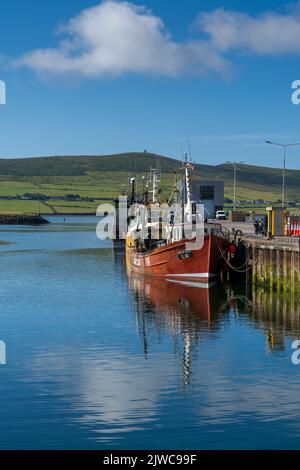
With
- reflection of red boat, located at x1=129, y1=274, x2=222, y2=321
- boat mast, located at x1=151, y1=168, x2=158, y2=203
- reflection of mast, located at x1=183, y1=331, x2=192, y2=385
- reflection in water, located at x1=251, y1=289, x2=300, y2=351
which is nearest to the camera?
reflection of mast, located at x1=183, y1=331, x2=192, y2=385

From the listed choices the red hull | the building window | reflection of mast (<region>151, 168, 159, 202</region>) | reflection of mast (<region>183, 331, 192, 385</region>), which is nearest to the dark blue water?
reflection of mast (<region>183, 331, 192, 385</region>)

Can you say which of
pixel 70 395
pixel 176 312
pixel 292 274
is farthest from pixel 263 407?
pixel 292 274

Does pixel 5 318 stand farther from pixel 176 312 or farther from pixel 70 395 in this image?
pixel 70 395

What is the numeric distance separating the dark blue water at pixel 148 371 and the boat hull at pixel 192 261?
3.72m

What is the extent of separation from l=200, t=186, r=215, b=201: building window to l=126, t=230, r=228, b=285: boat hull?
212 feet

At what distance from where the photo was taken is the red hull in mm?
60625

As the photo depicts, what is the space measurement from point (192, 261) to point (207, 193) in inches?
2809

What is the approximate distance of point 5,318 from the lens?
44.8 m

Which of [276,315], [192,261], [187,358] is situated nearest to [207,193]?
[192,261]

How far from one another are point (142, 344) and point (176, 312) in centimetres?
1138

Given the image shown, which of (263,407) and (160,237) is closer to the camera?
(263,407)

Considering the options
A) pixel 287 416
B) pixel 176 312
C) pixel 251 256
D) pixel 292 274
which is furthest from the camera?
pixel 251 256

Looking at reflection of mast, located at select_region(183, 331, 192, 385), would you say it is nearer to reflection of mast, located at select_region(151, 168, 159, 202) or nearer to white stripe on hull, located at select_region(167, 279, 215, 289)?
white stripe on hull, located at select_region(167, 279, 215, 289)

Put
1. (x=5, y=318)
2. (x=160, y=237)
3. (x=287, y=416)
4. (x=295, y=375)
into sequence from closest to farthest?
(x=287, y=416), (x=295, y=375), (x=5, y=318), (x=160, y=237)
